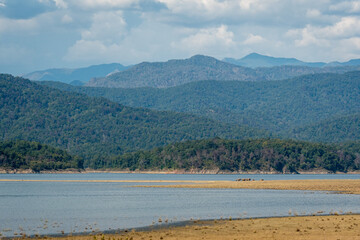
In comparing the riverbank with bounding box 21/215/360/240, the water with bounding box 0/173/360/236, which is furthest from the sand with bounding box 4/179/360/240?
the water with bounding box 0/173/360/236

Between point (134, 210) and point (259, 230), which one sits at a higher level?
point (259, 230)

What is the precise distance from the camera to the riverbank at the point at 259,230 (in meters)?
45.3

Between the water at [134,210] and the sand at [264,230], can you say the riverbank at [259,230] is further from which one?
the water at [134,210]

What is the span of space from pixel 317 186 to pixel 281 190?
8216 millimetres

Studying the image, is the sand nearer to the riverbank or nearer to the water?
the riverbank

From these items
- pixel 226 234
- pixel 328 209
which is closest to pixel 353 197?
pixel 328 209

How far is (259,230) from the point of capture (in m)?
48.6

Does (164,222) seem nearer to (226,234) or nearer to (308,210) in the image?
(226,234)

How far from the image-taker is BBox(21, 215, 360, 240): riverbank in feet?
149

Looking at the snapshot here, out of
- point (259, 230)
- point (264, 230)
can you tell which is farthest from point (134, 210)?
point (264, 230)

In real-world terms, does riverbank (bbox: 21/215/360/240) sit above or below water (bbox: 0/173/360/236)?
above

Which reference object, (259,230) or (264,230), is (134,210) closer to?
(259,230)

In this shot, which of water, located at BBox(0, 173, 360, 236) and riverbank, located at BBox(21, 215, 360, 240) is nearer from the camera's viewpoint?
riverbank, located at BBox(21, 215, 360, 240)

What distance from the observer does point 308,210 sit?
64.5 meters
